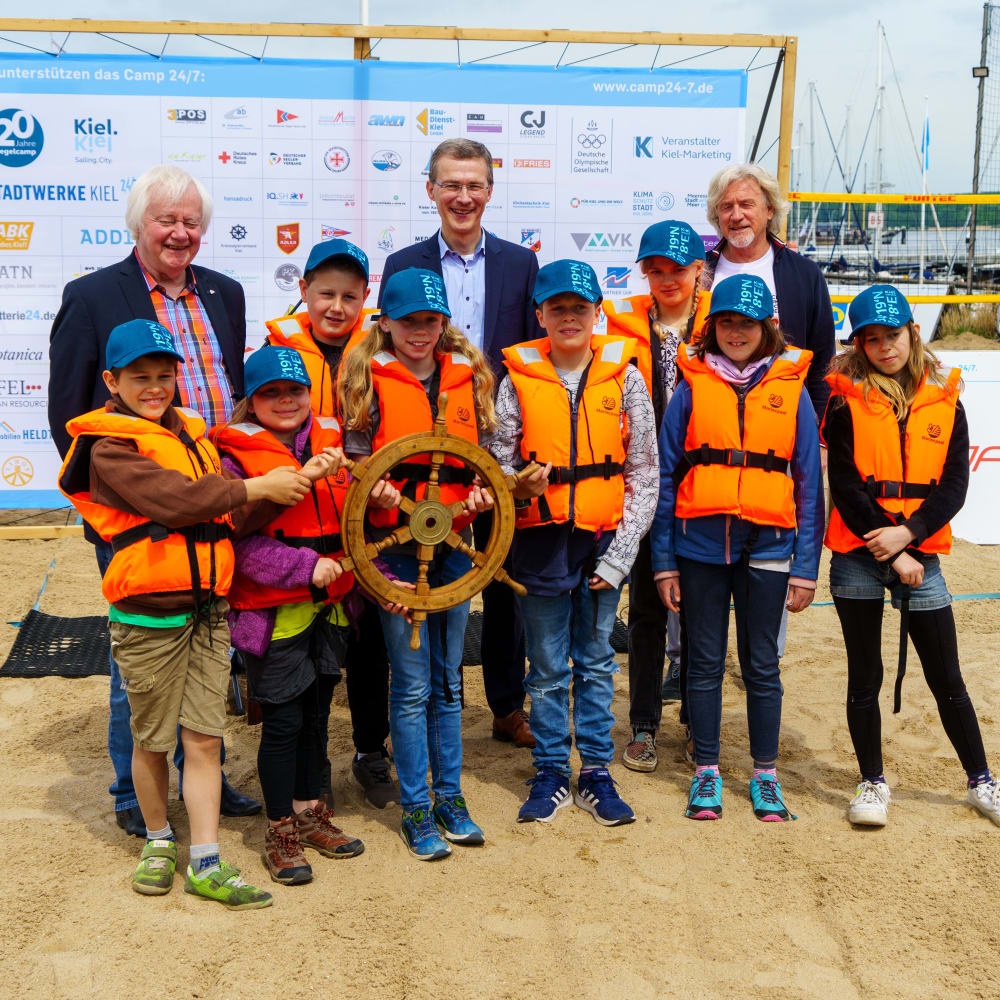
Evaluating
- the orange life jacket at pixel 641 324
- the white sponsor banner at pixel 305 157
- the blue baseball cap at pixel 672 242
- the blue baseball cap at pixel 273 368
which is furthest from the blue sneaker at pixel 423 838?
the white sponsor banner at pixel 305 157

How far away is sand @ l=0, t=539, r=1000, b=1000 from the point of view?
2.67 metres

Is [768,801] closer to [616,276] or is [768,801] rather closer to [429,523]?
[429,523]

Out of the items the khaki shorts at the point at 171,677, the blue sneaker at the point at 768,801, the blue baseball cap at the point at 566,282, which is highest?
the blue baseball cap at the point at 566,282

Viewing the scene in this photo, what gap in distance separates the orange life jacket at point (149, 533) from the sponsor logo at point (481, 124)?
12.5ft

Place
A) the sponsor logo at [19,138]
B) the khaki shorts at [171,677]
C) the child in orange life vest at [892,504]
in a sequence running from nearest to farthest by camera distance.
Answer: the khaki shorts at [171,677]
the child in orange life vest at [892,504]
the sponsor logo at [19,138]

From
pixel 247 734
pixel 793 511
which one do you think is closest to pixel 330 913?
pixel 247 734

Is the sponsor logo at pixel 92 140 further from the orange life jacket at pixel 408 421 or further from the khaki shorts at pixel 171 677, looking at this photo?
the khaki shorts at pixel 171 677

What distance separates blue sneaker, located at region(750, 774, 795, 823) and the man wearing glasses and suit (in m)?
0.96

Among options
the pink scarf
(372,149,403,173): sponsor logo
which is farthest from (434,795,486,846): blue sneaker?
(372,149,403,173): sponsor logo

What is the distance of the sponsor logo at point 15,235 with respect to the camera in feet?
19.7

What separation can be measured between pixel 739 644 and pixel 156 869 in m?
2.02

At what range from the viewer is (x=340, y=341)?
3471mm

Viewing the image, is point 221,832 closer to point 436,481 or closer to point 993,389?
point 436,481

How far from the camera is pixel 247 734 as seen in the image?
4.40 meters
